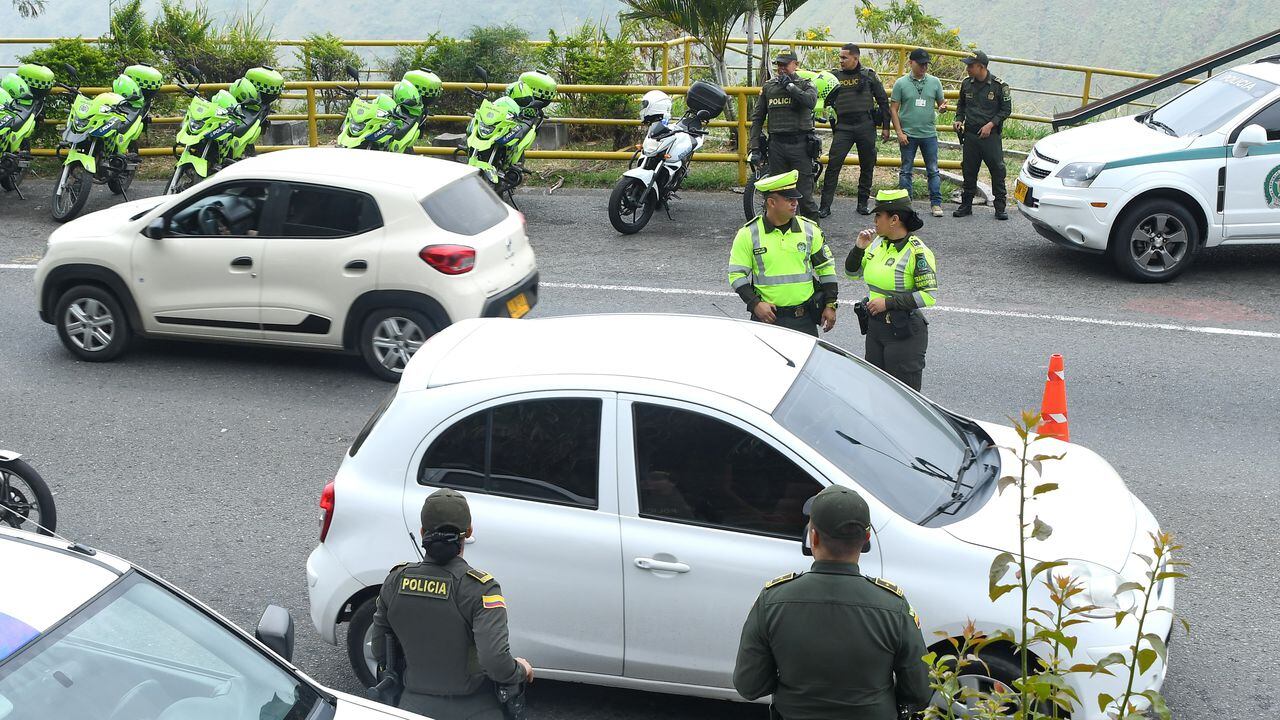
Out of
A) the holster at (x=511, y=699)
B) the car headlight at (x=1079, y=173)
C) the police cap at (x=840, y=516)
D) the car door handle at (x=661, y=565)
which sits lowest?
the holster at (x=511, y=699)

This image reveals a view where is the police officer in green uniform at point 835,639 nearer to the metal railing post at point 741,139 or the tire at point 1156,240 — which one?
the tire at point 1156,240

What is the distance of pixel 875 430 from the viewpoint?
5168 millimetres

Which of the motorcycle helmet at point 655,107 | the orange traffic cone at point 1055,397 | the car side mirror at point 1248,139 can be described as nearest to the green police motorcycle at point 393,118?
the motorcycle helmet at point 655,107

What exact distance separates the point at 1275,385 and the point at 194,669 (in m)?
7.72

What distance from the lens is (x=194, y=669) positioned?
3.59 m

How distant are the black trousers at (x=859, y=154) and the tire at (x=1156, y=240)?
3038 millimetres

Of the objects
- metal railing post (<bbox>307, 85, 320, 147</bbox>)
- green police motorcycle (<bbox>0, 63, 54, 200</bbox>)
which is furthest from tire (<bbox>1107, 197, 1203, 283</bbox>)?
green police motorcycle (<bbox>0, 63, 54, 200</bbox>)

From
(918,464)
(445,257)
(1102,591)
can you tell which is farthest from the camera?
(445,257)

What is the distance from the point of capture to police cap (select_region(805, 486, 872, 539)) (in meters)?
3.67

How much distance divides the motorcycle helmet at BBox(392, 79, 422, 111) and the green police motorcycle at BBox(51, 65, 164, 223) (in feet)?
9.26

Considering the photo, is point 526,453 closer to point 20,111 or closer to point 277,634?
point 277,634

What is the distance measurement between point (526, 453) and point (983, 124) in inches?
379

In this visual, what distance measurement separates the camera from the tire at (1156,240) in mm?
11141

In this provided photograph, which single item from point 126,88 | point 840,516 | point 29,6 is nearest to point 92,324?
point 126,88
